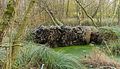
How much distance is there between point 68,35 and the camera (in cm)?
893

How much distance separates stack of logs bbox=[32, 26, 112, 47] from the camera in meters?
8.35

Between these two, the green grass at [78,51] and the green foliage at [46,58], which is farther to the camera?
the green grass at [78,51]

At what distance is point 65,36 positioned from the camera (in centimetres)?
883

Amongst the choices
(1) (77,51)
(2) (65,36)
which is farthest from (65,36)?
(1) (77,51)

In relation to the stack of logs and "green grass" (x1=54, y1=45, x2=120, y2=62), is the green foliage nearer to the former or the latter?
"green grass" (x1=54, y1=45, x2=120, y2=62)

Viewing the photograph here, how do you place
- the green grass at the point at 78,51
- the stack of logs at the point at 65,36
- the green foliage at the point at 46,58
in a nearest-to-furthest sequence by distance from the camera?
the green foliage at the point at 46,58 < the green grass at the point at 78,51 < the stack of logs at the point at 65,36

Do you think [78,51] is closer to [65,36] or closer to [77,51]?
[77,51]

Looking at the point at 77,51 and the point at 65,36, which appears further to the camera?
the point at 65,36

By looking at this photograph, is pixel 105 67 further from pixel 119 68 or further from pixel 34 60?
pixel 34 60

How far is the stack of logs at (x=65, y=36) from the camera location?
27.4 ft

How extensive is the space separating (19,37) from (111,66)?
10.9 feet

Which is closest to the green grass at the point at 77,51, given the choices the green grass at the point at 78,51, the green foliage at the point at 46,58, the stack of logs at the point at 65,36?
the green grass at the point at 78,51

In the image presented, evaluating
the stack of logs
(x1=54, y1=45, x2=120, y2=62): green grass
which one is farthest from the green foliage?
the stack of logs

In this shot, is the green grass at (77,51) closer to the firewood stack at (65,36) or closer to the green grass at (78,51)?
the green grass at (78,51)
